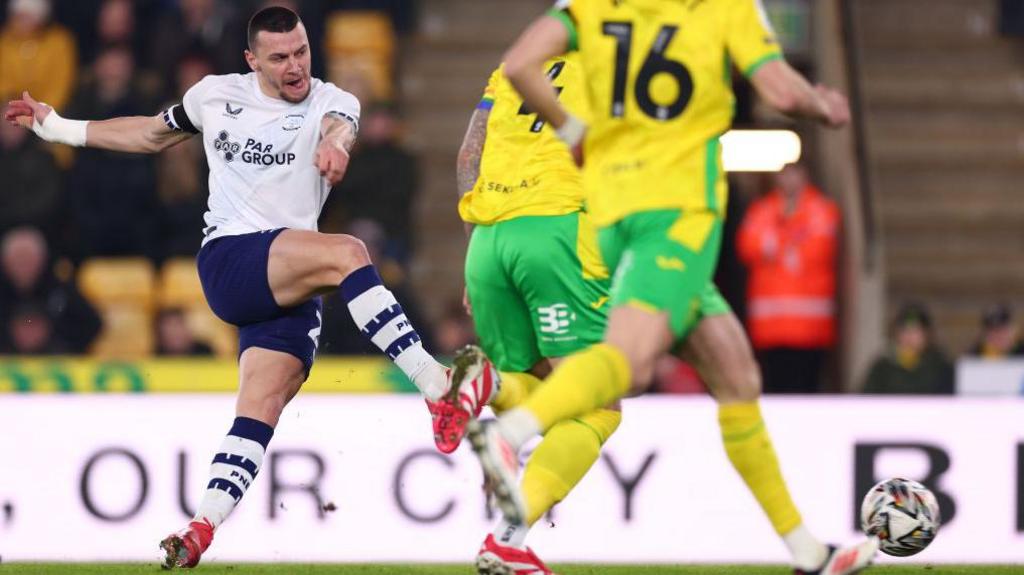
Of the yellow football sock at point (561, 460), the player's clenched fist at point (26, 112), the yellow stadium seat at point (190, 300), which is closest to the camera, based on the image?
the yellow football sock at point (561, 460)

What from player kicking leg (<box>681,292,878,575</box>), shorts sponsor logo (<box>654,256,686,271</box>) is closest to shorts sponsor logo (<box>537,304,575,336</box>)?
player kicking leg (<box>681,292,878,575</box>)

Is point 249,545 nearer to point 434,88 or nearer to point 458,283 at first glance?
point 458,283

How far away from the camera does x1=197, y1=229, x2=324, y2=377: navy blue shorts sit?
7918 millimetres

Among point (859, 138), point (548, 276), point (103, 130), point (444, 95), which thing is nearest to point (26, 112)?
point (103, 130)

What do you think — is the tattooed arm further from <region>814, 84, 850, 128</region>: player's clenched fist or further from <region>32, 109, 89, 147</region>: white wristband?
<region>814, 84, 850, 128</region>: player's clenched fist

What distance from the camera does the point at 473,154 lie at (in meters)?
8.20

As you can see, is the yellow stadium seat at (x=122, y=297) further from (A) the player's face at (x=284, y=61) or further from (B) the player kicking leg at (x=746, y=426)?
(B) the player kicking leg at (x=746, y=426)

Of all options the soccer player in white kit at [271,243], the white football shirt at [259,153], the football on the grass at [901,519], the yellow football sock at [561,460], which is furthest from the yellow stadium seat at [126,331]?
the football on the grass at [901,519]

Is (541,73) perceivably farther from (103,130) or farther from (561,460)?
(103,130)

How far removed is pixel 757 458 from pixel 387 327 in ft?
5.53

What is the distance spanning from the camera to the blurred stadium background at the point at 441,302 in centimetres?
1015

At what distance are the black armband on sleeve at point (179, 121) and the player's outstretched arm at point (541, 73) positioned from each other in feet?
6.37

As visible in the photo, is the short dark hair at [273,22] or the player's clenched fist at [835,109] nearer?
the player's clenched fist at [835,109]

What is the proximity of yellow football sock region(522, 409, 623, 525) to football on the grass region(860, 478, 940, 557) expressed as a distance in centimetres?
117
